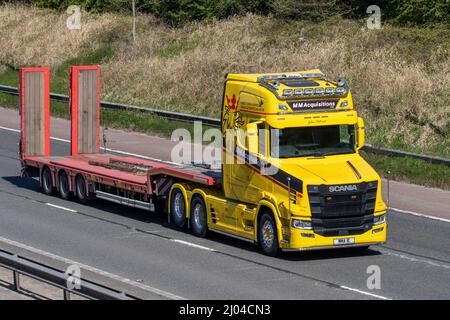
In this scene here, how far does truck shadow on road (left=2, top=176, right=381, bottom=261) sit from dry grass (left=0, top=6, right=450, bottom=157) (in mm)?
9769

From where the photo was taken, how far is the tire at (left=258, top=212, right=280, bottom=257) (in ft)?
61.4

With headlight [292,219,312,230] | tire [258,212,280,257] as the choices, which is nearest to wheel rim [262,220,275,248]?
tire [258,212,280,257]

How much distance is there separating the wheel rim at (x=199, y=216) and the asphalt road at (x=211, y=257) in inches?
11.5

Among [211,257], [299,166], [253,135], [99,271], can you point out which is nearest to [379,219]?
[299,166]

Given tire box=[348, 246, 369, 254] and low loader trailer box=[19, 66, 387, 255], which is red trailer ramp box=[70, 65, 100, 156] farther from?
tire box=[348, 246, 369, 254]

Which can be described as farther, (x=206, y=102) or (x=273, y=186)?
(x=206, y=102)

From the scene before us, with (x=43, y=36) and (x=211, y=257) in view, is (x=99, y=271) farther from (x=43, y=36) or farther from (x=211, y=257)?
(x=43, y=36)

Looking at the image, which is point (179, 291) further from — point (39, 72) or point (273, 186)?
point (39, 72)

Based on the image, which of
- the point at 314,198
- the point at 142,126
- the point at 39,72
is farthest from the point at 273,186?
the point at 142,126

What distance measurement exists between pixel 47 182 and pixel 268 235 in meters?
8.36

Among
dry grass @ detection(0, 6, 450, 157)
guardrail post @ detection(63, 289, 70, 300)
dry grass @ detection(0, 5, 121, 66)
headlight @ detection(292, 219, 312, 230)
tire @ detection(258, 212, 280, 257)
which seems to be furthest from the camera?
dry grass @ detection(0, 5, 121, 66)
